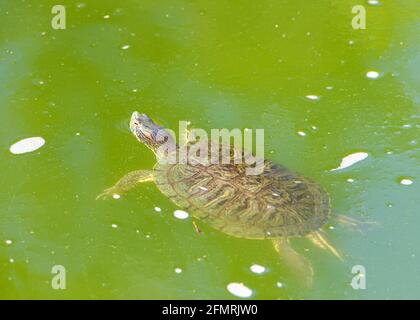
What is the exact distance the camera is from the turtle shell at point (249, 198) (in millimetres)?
3359

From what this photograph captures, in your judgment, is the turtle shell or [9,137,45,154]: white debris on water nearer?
the turtle shell

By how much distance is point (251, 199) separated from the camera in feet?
11.3

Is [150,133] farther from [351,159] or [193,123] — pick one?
[351,159]

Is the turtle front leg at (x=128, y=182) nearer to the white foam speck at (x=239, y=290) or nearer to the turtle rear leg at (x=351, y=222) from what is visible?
the white foam speck at (x=239, y=290)

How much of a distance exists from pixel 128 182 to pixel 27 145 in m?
0.70

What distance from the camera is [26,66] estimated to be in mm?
4555

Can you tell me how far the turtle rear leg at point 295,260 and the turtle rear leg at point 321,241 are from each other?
12 cm

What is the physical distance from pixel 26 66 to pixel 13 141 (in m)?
0.78

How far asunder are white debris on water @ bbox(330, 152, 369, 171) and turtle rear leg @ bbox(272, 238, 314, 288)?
672 millimetres

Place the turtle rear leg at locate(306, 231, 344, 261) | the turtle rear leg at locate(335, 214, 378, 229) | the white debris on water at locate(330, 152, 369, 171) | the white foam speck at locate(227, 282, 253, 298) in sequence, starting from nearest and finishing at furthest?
the white foam speck at locate(227, 282, 253, 298)
the turtle rear leg at locate(306, 231, 344, 261)
the turtle rear leg at locate(335, 214, 378, 229)
the white debris on water at locate(330, 152, 369, 171)

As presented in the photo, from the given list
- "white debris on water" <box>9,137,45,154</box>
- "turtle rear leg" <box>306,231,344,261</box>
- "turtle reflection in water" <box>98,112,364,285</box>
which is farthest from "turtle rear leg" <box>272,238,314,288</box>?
"white debris on water" <box>9,137,45,154</box>

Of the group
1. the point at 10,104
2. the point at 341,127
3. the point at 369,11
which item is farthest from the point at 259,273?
the point at 369,11

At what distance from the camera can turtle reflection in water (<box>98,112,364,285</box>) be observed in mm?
3344

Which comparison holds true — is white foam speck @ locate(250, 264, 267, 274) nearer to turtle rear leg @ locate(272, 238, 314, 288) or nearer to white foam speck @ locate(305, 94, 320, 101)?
turtle rear leg @ locate(272, 238, 314, 288)
